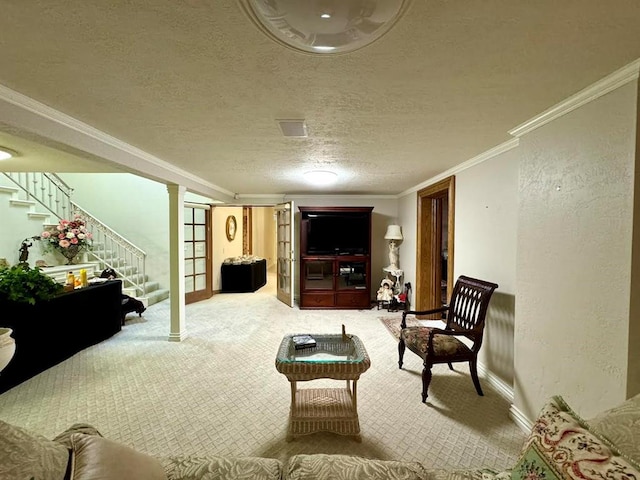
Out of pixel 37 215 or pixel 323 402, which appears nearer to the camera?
pixel 323 402

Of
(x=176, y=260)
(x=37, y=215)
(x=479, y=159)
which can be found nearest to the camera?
(x=479, y=159)

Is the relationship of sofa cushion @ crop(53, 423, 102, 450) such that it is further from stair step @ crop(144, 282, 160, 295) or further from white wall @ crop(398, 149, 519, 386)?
stair step @ crop(144, 282, 160, 295)

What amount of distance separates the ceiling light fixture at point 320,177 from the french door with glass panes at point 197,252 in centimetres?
259

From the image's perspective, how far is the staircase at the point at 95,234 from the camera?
475 centimetres

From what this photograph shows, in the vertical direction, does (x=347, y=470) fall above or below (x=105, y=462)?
below

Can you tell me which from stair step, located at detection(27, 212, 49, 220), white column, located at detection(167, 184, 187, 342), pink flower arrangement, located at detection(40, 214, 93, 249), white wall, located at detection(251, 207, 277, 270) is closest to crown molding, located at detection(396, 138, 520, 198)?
white column, located at detection(167, 184, 187, 342)

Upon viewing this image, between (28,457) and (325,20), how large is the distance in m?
1.50

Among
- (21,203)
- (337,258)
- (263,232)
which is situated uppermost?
(21,203)

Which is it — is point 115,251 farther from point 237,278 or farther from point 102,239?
point 237,278

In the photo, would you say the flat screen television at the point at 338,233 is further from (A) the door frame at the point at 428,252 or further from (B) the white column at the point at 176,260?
(B) the white column at the point at 176,260

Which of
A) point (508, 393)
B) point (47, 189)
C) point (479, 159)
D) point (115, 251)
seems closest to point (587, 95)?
point (479, 159)

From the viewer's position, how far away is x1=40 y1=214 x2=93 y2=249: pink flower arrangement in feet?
15.4

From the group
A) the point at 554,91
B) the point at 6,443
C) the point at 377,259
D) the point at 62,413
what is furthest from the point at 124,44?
the point at 377,259

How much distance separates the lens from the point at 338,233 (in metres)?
5.16
